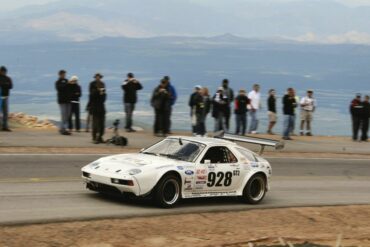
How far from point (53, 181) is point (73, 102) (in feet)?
28.9

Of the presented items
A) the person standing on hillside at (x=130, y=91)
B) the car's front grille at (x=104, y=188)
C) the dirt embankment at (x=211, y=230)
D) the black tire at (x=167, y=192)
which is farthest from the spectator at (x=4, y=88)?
the dirt embankment at (x=211, y=230)

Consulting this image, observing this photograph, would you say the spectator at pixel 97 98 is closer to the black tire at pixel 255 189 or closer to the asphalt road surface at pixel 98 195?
the asphalt road surface at pixel 98 195

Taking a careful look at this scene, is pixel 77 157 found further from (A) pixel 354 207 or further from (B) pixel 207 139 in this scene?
(A) pixel 354 207

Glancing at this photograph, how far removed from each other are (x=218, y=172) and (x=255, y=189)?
149 centimetres

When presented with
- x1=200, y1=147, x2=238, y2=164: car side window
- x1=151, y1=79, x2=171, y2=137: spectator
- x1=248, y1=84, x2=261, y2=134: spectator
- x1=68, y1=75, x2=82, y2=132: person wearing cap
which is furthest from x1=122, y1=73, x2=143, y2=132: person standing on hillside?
x1=200, y1=147, x2=238, y2=164: car side window

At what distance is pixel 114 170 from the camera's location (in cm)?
1337

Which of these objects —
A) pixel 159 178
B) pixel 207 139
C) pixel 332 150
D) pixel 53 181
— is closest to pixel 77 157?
pixel 53 181

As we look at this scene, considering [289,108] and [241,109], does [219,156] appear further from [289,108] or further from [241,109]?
[289,108]

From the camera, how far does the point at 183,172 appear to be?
45.3 ft

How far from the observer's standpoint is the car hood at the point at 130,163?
13.4 metres

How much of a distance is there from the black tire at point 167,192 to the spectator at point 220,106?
1321cm

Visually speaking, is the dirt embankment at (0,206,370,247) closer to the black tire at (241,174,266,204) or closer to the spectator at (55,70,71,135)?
the black tire at (241,174,266,204)

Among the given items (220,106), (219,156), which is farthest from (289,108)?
(219,156)

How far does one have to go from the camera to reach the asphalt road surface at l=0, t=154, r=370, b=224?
1290cm
